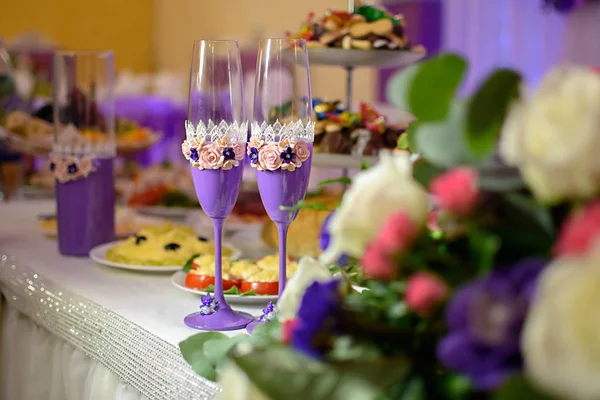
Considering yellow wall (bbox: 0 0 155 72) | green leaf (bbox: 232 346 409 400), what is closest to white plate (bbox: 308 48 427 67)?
green leaf (bbox: 232 346 409 400)

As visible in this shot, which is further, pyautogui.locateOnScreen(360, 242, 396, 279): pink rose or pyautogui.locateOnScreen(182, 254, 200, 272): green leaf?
pyautogui.locateOnScreen(182, 254, 200, 272): green leaf

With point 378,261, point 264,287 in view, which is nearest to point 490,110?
point 378,261

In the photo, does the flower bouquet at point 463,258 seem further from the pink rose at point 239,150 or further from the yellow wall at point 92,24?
the yellow wall at point 92,24

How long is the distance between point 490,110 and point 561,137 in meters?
0.10

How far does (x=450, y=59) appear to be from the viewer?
0.54 m

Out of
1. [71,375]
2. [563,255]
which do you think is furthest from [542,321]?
[71,375]

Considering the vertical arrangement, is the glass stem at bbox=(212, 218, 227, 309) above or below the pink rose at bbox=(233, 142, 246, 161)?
below

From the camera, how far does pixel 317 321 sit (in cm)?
51

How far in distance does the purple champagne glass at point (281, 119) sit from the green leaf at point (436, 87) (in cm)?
39

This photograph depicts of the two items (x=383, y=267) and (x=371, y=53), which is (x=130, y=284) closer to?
(x=371, y=53)

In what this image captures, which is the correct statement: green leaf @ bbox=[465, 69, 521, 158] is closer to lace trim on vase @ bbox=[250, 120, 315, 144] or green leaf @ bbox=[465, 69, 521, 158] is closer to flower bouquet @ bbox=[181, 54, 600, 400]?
flower bouquet @ bbox=[181, 54, 600, 400]

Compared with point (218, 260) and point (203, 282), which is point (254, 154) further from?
point (203, 282)

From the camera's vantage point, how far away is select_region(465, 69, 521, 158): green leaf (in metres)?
0.53

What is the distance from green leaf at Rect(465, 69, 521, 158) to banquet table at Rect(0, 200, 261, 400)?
0.42 meters
